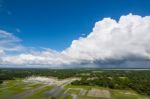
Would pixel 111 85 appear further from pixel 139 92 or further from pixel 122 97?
pixel 122 97

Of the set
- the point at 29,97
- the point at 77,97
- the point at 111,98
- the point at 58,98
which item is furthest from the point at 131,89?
the point at 29,97

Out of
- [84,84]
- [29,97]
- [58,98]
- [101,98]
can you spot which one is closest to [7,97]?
[29,97]

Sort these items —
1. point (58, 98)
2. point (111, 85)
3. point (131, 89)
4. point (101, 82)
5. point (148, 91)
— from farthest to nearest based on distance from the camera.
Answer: point (101, 82) → point (111, 85) → point (131, 89) → point (148, 91) → point (58, 98)

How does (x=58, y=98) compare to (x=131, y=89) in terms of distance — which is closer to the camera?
(x=58, y=98)

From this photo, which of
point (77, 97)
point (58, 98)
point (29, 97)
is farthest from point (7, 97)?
point (77, 97)

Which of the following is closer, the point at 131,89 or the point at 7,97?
the point at 7,97

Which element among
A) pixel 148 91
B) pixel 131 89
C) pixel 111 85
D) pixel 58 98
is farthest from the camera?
pixel 111 85

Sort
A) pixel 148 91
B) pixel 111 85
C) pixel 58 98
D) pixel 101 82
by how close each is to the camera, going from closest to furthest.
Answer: pixel 58 98
pixel 148 91
pixel 111 85
pixel 101 82

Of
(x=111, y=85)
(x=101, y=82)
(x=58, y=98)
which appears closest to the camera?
(x=58, y=98)

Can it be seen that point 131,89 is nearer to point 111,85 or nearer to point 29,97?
point 111,85
